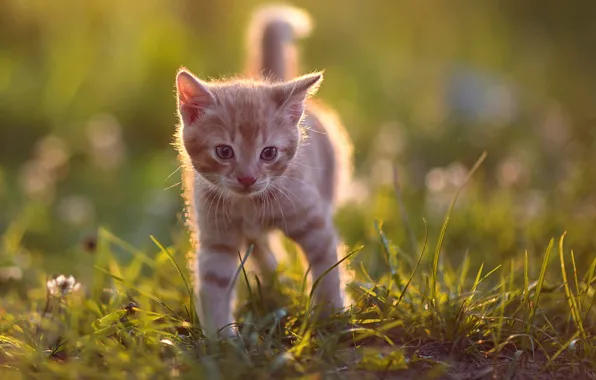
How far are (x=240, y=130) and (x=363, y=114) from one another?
453 cm

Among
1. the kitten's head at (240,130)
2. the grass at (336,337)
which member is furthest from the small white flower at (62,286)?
the kitten's head at (240,130)

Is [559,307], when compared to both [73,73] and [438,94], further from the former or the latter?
[73,73]

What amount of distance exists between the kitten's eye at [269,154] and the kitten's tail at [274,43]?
1129 mm

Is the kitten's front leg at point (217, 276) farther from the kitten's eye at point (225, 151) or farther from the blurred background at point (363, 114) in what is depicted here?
the blurred background at point (363, 114)

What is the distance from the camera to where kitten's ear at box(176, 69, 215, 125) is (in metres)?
2.70

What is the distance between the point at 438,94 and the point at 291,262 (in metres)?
4.22

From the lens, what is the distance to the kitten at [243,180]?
2.69 m

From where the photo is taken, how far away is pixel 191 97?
9.09 ft

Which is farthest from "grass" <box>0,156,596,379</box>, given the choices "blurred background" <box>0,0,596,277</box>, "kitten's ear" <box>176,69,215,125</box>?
"blurred background" <box>0,0,596,277</box>

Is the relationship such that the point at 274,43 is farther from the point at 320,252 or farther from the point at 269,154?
the point at 320,252

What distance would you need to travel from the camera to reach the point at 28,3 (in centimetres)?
738

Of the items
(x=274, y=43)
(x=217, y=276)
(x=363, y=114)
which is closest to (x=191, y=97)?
(x=217, y=276)

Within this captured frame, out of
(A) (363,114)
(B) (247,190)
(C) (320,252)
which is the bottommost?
(C) (320,252)

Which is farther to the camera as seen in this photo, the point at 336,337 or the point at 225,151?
the point at 225,151
